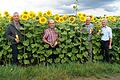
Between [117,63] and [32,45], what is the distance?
2.98 meters

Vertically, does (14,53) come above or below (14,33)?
below

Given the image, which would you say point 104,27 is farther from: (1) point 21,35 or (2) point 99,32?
(1) point 21,35

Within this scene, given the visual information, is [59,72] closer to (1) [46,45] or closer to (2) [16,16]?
(1) [46,45]

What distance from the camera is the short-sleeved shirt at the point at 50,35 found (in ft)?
41.9

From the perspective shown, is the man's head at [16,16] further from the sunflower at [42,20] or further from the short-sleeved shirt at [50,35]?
the short-sleeved shirt at [50,35]

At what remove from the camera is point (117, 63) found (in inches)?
547

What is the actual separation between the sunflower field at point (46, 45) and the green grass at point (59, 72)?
0.97 metres

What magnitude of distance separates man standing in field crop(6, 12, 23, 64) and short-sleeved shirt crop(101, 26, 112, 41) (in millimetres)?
A: 2674

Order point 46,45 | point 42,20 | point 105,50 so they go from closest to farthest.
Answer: point 46,45, point 42,20, point 105,50

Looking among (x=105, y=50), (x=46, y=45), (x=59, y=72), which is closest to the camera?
(x=59, y=72)

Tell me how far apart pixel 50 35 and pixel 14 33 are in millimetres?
1095

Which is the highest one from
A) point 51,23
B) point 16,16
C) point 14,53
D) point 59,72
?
point 16,16

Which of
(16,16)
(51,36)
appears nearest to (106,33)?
(51,36)

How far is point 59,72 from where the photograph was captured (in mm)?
10953
